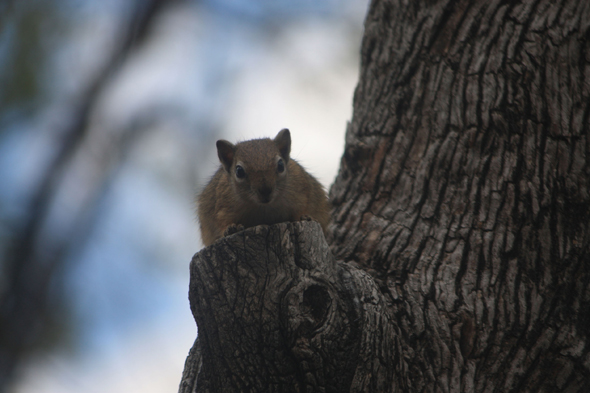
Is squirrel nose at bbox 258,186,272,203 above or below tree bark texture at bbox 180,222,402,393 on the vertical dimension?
above

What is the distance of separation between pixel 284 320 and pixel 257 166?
1.92 m

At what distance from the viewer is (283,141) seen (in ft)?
17.7

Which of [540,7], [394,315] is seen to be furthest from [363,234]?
[540,7]

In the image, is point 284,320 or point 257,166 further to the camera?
point 257,166

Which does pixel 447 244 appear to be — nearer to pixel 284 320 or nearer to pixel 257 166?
pixel 284 320

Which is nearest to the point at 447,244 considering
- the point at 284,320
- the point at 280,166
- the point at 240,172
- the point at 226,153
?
the point at 284,320

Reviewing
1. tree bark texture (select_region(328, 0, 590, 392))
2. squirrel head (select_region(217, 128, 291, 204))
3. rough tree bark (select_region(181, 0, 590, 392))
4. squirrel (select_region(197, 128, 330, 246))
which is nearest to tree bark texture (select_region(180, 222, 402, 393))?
rough tree bark (select_region(181, 0, 590, 392))

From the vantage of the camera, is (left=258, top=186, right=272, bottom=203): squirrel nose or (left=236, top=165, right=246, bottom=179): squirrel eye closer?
(left=258, top=186, right=272, bottom=203): squirrel nose

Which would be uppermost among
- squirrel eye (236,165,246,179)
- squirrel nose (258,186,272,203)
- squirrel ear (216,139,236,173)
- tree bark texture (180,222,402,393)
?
squirrel ear (216,139,236,173)

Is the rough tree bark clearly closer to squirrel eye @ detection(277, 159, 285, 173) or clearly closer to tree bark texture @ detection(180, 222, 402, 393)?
tree bark texture @ detection(180, 222, 402, 393)

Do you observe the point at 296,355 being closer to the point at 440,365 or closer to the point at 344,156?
the point at 440,365

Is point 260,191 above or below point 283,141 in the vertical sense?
below

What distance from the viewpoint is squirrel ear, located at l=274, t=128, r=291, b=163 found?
538 cm

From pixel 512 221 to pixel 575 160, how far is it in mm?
604
